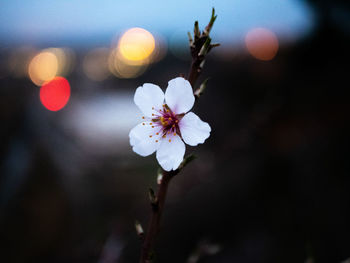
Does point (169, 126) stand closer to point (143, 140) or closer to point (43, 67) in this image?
point (143, 140)

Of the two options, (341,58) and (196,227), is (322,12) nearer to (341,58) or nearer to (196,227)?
(341,58)

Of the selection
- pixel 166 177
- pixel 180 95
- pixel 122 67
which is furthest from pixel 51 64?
pixel 166 177

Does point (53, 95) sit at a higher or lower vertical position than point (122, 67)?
higher

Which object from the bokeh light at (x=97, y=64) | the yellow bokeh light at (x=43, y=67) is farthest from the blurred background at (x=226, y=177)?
the bokeh light at (x=97, y=64)

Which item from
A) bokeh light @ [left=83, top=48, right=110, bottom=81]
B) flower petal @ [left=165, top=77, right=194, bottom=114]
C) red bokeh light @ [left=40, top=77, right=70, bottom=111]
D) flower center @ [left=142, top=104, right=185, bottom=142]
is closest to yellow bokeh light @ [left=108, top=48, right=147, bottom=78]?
bokeh light @ [left=83, top=48, right=110, bottom=81]

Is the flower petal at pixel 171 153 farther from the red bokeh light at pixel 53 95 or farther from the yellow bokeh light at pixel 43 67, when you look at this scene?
the yellow bokeh light at pixel 43 67
